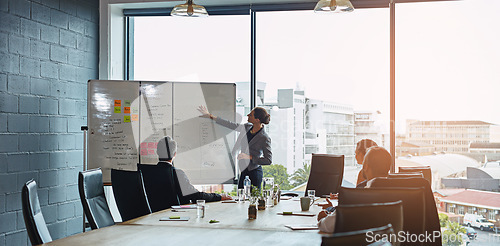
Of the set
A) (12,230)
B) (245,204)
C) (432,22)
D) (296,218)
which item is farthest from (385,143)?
(12,230)

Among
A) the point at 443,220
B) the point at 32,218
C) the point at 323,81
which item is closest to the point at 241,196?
the point at 32,218

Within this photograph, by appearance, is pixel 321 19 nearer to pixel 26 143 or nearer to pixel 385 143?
pixel 385 143

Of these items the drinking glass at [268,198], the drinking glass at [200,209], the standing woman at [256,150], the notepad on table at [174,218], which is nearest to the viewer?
the notepad on table at [174,218]

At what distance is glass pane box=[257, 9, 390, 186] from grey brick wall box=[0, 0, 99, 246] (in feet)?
7.22

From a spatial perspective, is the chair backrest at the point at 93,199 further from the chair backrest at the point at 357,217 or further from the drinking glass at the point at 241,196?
the chair backrest at the point at 357,217

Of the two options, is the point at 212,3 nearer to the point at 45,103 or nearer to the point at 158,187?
the point at 45,103

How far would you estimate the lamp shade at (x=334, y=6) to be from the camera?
480 centimetres

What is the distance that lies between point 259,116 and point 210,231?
2961 mm

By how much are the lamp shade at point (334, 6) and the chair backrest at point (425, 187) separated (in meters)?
2.07

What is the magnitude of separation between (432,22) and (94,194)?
440 centimetres

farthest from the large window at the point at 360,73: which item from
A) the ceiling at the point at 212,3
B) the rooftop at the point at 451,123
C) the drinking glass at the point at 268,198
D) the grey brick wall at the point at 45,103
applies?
the drinking glass at the point at 268,198

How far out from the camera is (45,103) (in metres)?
5.87

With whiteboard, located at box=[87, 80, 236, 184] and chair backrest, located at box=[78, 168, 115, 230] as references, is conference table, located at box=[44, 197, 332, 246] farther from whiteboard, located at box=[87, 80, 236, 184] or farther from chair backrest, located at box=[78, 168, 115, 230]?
whiteboard, located at box=[87, 80, 236, 184]

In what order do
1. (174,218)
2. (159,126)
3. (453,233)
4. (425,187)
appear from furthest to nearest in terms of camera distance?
(159,126)
(453,233)
(174,218)
(425,187)
